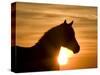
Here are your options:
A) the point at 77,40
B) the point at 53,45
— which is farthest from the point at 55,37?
the point at 77,40

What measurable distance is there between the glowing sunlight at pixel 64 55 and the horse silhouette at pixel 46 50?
0.11 feet

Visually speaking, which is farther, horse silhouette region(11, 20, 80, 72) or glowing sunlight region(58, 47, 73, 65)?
glowing sunlight region(58, 47, 73, 65)

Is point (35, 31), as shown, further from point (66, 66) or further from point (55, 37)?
point (66, 66)

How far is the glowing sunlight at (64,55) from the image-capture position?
225 cm

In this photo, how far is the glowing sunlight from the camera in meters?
2.25

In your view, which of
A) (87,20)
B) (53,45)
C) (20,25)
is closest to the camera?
(20,25)

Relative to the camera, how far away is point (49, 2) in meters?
2.23

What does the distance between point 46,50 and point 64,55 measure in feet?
0.65

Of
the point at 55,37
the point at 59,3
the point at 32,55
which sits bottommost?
the point at 32,55

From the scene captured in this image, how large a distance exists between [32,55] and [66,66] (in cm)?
36

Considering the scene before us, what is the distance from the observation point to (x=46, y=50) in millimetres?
2186

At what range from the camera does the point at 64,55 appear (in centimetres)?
227

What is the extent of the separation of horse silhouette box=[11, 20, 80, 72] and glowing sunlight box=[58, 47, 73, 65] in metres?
0.03

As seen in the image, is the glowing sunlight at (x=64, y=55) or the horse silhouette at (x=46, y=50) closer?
the horse silhouette at (x=46, y=50)
